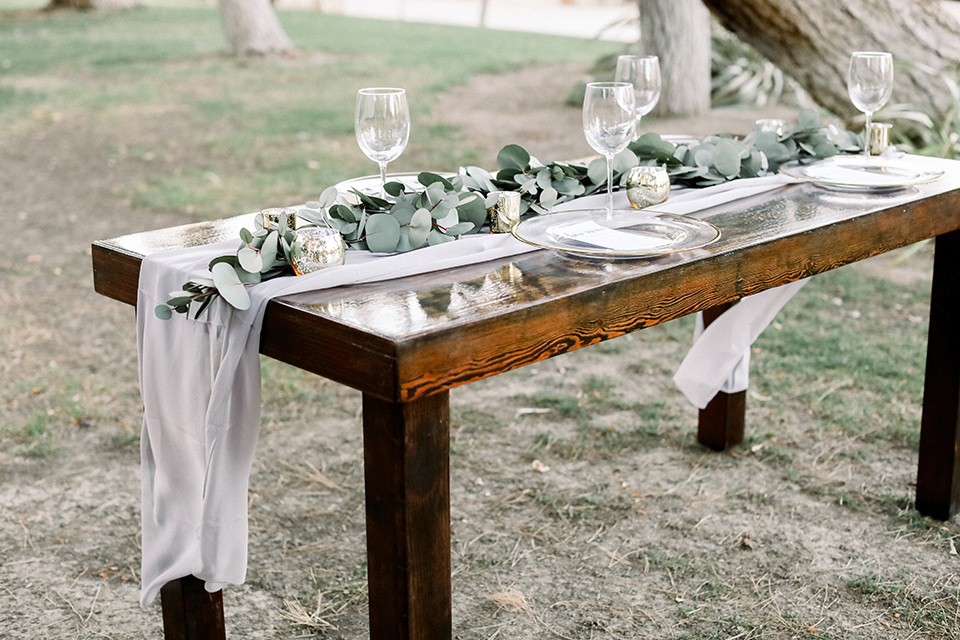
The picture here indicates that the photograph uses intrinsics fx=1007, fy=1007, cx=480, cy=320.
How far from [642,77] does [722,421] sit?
1198 millimetres

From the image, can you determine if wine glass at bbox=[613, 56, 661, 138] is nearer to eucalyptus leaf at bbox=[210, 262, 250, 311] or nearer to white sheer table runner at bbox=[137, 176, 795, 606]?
white sheer table runner at bbox=[137, 176, 795, 606]

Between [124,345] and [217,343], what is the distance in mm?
2433

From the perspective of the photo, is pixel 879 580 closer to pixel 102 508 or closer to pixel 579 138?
pixel 102 508

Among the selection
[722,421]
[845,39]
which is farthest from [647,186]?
[845,39]

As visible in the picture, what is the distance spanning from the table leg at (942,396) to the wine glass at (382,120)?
4.65 feet

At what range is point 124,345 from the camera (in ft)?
12.6

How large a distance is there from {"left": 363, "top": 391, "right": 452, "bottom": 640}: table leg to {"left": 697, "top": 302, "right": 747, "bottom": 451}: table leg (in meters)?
1.58

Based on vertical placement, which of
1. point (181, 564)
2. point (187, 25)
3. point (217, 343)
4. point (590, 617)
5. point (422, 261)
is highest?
point (187, 25)

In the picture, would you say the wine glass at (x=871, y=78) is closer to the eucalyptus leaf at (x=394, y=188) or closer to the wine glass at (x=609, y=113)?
the wine glass at (x=609, y=113)

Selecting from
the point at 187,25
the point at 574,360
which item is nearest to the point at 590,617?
the point at 574,360

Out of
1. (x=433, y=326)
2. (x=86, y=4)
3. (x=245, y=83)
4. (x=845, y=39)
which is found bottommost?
(x=433, y=326)

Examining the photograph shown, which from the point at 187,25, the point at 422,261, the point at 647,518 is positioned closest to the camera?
the point at 422,261

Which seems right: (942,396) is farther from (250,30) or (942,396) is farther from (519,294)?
(250,30)

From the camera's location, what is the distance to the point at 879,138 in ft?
8.16
